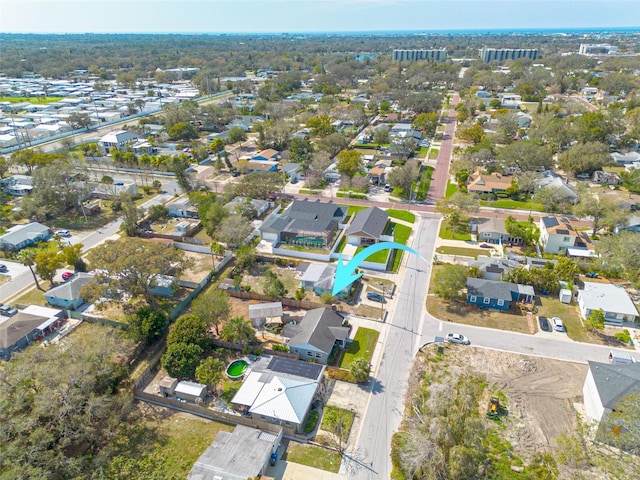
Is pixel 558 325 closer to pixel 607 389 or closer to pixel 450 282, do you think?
pixel 450 282

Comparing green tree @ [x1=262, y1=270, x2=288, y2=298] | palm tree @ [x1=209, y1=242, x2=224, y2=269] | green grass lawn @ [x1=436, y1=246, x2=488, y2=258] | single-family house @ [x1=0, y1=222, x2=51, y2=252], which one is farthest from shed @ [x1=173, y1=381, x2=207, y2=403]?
single-family house @ [x1=0, y1=222, x2=51, y2=252]

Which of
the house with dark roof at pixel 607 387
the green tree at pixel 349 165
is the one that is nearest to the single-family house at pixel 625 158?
the green tree at pixel 349 165

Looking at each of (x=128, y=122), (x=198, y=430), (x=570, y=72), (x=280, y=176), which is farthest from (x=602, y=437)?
(x=570, y=72)

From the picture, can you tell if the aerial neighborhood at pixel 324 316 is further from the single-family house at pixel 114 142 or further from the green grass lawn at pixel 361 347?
the single-family house at pixel 114 142

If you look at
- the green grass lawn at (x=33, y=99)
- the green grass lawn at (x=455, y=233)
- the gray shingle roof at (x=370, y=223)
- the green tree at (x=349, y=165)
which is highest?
the green grass lawn at (x=33, y=99)

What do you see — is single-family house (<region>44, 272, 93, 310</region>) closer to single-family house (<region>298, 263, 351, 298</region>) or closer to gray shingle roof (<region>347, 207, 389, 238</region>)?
single-family house (<region>298, 263, 351, 298</region>)

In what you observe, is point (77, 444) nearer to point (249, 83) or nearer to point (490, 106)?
point (490, 106)
